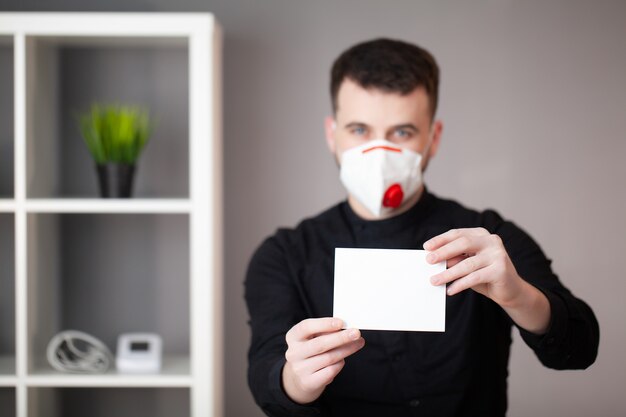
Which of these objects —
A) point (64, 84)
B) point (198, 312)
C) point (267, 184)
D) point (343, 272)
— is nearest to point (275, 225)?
point (267, 184)

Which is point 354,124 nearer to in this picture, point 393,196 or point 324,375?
point 393,196

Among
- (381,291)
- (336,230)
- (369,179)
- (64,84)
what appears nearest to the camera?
(381,291)

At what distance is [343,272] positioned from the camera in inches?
50.9

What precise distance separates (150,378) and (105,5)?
1.32 m

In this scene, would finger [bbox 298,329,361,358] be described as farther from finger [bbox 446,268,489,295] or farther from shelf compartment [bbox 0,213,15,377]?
shelf compartment [bbox 0,213,15,377]

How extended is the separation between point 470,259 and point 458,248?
3 centimetres

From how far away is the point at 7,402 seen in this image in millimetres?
2787

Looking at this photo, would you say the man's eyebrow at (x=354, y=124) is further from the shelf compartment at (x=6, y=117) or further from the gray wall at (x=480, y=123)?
the shelf compartment at (x=6, y=117)

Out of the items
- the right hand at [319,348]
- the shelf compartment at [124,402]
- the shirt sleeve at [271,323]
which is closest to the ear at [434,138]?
the shirt sleeve at [271,323]

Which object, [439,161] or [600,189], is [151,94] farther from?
[600,189]

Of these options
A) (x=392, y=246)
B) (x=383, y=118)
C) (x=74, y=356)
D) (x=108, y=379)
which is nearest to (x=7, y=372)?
(x=74, y=356)

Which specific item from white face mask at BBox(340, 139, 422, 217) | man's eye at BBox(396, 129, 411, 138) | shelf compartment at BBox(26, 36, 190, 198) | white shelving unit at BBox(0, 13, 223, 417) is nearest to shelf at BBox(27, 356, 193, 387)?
white shelving unit at BBox(0, 13, 223, 417)

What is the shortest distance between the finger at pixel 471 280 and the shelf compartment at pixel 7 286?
1.99 meters

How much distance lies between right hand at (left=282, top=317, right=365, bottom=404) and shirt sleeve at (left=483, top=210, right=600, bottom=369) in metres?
0.40
